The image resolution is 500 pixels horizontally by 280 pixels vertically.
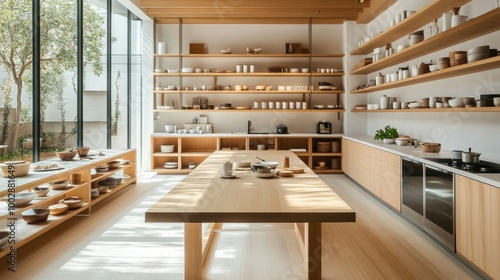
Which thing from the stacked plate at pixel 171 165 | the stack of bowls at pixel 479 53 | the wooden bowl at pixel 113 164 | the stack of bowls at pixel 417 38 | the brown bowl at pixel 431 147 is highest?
the stack of bowls at pixel 417 38

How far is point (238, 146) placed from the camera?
7.44 metres

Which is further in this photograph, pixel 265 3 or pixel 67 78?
pixel 265 3

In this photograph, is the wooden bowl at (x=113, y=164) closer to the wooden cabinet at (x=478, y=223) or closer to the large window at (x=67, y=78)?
the large window at (x=67, y=78)

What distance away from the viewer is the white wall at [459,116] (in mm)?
3458

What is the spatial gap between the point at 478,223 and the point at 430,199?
2.72 ft

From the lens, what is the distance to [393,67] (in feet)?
19.5

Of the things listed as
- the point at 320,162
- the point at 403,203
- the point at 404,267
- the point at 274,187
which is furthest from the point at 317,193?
the point at 320,162

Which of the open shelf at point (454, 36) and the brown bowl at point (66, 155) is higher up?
the open shelf at point (454, 36)

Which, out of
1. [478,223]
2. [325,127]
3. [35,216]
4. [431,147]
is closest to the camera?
[478,223]

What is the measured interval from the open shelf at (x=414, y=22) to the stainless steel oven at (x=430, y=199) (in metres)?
1.70

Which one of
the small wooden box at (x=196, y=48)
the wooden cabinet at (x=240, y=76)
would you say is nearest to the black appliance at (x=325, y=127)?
the wooden cabinet at (x=240, y=76)

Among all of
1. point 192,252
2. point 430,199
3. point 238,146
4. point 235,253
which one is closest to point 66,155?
point 235,253

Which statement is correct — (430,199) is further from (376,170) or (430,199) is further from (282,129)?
(282,129)

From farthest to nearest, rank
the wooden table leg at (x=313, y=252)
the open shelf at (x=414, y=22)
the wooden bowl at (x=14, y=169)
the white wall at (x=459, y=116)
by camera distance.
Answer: the open shelf at (x=414, y=22)
the white wall at (x=459, y=116)
the wooden bowl at (x=14, y=169)
the wooden table leg at (x=313, y=252)
